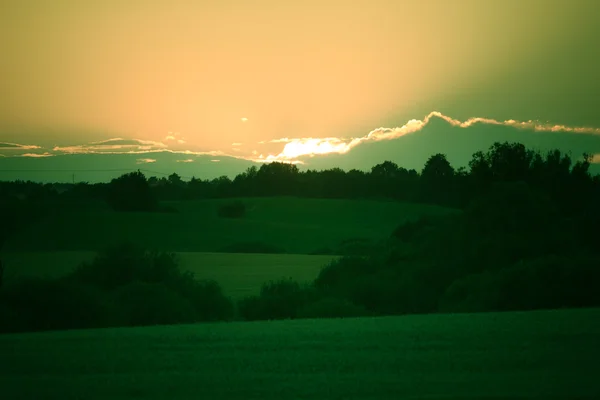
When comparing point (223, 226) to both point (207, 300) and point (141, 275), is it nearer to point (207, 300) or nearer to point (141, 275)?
point (141, 275)

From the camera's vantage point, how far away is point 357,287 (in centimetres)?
2264

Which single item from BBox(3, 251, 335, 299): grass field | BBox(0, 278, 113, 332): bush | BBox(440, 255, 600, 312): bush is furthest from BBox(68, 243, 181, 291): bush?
BBox(440, 255, 600, 312): bush

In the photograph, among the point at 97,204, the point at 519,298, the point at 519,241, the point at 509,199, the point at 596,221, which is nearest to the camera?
the point at 519,298

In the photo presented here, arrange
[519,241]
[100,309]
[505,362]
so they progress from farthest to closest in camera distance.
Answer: [519,241] → [100,309] → [505,362]

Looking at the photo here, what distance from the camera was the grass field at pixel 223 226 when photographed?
65062mm

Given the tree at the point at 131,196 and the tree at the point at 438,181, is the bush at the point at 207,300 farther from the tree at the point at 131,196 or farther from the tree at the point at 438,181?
the tree at the point at 438,181

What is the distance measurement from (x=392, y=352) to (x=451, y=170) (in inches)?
3486

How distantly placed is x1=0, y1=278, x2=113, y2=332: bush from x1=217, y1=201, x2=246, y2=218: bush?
74.3 m

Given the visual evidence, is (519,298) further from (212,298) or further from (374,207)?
(374,207)

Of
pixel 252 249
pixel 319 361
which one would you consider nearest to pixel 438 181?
pixel 252 249

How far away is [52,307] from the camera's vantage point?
1661 cm

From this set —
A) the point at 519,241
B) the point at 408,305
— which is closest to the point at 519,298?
the point at 408,305

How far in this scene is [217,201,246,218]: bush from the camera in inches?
3605

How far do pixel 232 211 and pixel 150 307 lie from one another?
2911 inches
